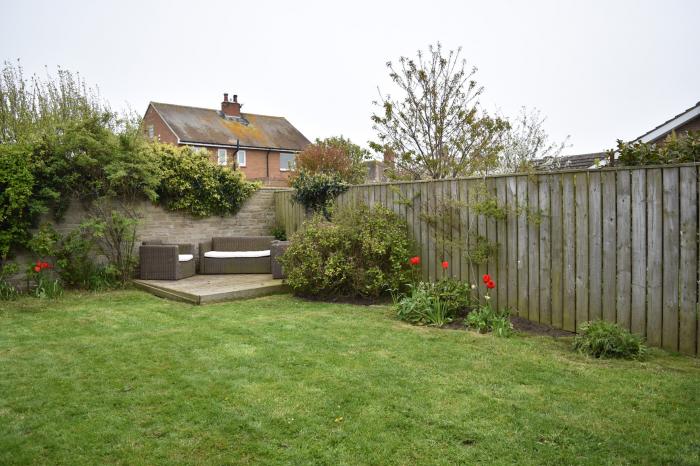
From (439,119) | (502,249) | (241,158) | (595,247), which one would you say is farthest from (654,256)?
(241,158)

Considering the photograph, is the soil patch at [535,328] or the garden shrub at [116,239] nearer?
the soil patch at [535,328]

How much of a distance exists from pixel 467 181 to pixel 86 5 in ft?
28.3

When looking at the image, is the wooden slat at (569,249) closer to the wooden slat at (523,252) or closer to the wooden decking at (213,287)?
the wooden slat at (523,252)

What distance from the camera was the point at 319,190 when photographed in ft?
30.8

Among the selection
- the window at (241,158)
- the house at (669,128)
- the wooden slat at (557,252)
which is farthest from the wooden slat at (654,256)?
the window at (241,158)

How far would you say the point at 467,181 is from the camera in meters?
6.35

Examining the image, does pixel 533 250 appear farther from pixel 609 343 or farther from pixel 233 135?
pixel 233 135

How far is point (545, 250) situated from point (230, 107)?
28.2 metres

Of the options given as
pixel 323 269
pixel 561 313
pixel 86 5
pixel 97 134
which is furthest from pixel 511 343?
pixel 86 5

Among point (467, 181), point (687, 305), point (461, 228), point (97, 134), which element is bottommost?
point (687, 305)

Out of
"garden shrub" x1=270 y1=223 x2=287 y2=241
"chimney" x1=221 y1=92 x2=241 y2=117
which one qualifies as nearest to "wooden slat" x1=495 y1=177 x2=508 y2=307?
"garden shrub" x1=270 y1=223 x2=287 y2=241

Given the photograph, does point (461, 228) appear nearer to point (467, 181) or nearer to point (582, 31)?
point (467, 181)

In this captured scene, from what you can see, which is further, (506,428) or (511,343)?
(511,343)

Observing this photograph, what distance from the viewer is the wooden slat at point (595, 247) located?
489 cm
